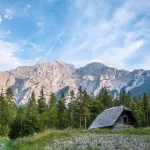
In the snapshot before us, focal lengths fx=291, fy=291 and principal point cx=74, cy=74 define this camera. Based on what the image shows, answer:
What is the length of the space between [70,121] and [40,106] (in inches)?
537

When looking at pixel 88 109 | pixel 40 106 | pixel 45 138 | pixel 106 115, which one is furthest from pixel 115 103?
pixel 45 138

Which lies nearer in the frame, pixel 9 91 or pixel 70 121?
pixel 70 121

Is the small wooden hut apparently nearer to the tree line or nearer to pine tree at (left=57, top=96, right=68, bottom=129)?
the tree line

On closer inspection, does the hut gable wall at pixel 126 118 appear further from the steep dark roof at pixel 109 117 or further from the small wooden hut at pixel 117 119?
the steep dark roof at pixel 109 117

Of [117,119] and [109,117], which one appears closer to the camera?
[117,119]

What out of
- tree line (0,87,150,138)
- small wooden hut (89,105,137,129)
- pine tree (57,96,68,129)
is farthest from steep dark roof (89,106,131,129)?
pine tree (57,96,68,129)

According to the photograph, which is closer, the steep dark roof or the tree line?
the steep dark roof

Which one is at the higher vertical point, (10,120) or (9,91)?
(9,91)

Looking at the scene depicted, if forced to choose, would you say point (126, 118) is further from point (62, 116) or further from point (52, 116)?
point (62, 116)

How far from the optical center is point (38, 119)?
92.3m

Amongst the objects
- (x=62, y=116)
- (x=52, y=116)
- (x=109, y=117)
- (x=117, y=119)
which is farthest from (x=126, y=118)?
(x=62, y=116)

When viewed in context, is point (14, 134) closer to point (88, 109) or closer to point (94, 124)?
point (88, 109)

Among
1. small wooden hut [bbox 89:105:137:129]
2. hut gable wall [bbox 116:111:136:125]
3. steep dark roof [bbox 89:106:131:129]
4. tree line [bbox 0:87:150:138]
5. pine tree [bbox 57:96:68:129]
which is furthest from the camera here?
pine tree [bbox 57:96:68:129]

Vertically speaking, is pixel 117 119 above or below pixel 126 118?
below
